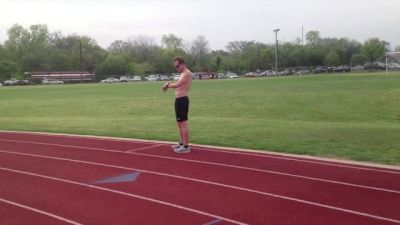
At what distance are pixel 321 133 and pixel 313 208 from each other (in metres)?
7.29

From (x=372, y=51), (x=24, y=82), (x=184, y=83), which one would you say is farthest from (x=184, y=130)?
(x=372, y=51)

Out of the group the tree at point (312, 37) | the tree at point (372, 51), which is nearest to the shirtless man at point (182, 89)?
the tree at point (372, 51)

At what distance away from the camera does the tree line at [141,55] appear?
113m

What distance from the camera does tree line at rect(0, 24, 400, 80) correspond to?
370 ft

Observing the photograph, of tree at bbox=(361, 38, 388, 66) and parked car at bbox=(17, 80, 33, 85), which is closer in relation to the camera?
parked car at bbox=(17, 80, 33, 85)

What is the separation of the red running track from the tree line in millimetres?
98092

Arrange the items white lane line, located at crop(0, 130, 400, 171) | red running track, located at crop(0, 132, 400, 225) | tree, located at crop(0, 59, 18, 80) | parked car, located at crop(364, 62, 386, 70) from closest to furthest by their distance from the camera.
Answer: red running track, located at crop(0, 132, 400, 225) < white lane line, located at crop(0, 130, 400, 171) < parked car, located at crop(364, 62, 386, 70) < tree, located at crop(0, 59, 18, 80)

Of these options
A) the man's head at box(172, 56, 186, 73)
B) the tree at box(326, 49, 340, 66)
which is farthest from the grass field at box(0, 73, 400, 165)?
the tree at box(326, 49, 340, 66)

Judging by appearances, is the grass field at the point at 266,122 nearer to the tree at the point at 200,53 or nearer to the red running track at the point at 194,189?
the red running track at the point at 194,189

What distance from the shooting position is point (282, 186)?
7.29 meters

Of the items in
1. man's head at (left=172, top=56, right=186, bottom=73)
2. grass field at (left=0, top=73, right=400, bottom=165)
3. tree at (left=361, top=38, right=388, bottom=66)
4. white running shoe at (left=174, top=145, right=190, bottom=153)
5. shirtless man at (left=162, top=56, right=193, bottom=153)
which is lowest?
grass field at (left=0, top=73, right=400, bottom=165)

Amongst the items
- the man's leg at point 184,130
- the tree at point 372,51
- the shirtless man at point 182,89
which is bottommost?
the man's leg at point 184,130

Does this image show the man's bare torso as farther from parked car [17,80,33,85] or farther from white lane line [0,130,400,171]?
parked car [17,80,33,85]

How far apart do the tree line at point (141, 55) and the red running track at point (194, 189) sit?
98.1 m
